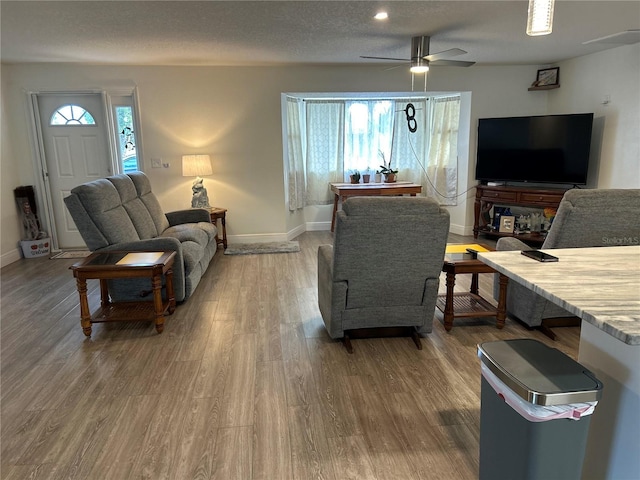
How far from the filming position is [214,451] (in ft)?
6.35

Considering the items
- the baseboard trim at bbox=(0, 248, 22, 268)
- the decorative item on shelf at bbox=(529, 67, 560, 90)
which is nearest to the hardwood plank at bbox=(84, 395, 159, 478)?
A: the baseboard trim at bbox=(0, 248, 22, 268)

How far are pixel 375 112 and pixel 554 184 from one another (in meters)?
2.80

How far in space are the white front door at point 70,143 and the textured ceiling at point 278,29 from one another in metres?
0.58

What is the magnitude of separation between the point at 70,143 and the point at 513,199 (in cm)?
583

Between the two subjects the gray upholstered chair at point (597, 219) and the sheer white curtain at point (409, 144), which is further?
the sheer white curtain at point (409, 144)

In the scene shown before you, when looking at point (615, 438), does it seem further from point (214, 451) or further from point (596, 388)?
point (214, 451)

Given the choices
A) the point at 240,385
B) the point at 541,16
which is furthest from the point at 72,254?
the point at 541,16

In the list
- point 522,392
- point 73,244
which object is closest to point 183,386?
point 522,392

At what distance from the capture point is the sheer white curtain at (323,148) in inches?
258

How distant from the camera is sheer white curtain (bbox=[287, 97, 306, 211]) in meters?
6.16

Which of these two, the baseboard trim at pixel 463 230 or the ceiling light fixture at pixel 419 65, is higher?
the ceiling light fixture at pixel 419 65

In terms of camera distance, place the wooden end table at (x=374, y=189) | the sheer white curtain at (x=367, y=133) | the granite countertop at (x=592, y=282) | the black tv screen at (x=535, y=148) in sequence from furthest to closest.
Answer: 1. the sheer white curtain at (x=367, y=133)
2. the wooden end table at (x=374, y=189)
3. the black tv screen at (x=535, y=148)
4. the granite countertop at (x=592, y=282)

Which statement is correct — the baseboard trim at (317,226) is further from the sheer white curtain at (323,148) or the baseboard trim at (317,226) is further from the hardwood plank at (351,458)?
the hardwood plank at (351,458)

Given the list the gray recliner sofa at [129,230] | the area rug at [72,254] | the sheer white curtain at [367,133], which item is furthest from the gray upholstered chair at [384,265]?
the sheer white curtain at [367,133]
